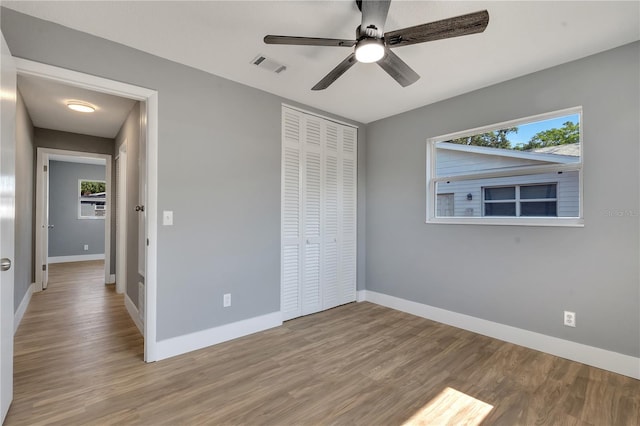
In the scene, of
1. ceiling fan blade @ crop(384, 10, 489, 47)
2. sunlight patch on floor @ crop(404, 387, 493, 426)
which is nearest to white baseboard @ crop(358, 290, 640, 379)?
sunlight patch on floor @ crop(404, 387, 493, 426)

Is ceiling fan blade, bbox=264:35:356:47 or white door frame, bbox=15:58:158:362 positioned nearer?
ceiling fan blade, bbox=264:35:356:47

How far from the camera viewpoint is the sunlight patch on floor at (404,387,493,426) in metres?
1.75

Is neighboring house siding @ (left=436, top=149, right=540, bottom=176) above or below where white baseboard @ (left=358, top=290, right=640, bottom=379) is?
above

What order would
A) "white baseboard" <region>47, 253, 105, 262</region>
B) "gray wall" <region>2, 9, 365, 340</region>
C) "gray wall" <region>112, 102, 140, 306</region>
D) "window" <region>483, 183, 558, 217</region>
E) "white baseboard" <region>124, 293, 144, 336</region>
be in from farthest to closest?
1. "white baseboard" <region>47, 253, 105, 262</region>
2. "gray wall" <region>112, 102, 140, 306</region>
3. "white baseboard" <region>124, 293, 144, 336</region>
4. "window" <region>483, 183, 558, 217</region>
5. "gray wall" <region>2, 9, 365, 340</region>

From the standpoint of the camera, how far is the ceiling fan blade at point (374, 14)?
1601 millimetres

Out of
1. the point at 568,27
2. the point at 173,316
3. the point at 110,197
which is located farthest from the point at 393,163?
the point at 110,197

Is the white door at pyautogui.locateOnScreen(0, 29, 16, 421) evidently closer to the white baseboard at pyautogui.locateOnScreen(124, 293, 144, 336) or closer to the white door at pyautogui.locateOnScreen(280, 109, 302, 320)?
the white baseboard at pyautogui.locateOnScreen(124, 293, 144, 336)

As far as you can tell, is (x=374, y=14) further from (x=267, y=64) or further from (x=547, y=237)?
(x=547, y=237)

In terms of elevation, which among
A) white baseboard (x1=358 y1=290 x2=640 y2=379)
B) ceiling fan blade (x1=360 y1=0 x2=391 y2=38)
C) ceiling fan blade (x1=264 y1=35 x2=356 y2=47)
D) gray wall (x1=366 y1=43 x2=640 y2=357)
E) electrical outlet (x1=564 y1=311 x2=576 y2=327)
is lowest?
white baseboard (x1=358 y1=290 x2=640 y2=379)

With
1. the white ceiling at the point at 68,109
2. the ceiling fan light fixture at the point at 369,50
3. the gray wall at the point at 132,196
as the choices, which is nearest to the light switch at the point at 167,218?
the gray wall at the point at 132,196

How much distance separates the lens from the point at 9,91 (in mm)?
1773

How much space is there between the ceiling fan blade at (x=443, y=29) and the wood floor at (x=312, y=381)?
7.39 ft

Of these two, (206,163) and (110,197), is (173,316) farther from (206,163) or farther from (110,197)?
(110,197)

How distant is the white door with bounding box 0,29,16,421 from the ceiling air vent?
1554 millimetres
